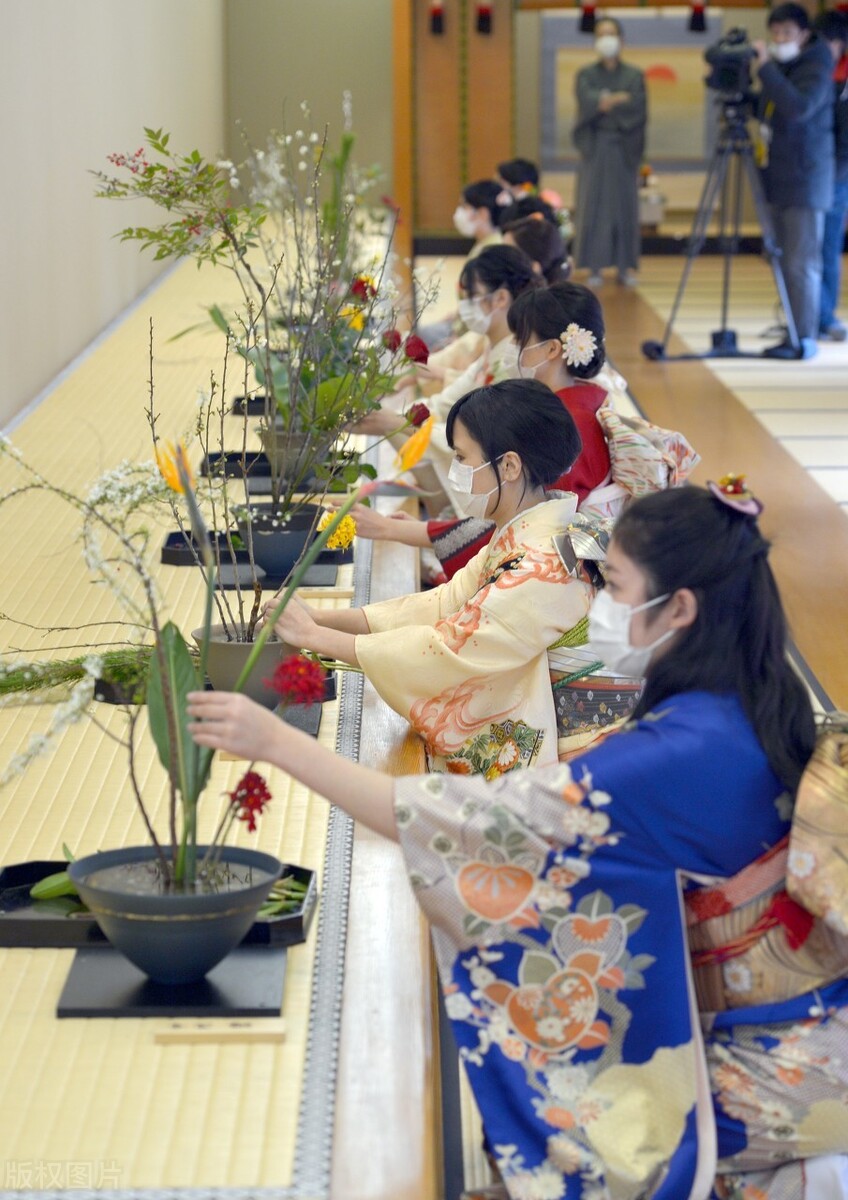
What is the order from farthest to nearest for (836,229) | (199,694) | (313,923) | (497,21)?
(497,21)
(836,229)
(313,923)
(199,694)

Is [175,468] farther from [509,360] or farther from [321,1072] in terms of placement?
[509,360]

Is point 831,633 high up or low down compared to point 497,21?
down

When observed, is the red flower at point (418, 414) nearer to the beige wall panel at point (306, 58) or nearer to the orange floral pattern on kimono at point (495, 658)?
the orange floral pattern on kimono at point (495, 658)

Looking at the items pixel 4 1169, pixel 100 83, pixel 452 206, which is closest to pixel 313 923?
pixel 4 1169

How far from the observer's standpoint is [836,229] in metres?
8.02

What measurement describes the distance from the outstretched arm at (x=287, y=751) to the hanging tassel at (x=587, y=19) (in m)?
10.3

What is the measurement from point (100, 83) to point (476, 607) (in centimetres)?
538

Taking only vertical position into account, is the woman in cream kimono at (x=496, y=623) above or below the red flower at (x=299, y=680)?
below

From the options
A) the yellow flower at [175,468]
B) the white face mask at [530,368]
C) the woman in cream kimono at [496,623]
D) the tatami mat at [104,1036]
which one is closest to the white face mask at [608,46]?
the white face mask at [530,368]

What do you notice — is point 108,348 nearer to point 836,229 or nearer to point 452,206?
point 836,229

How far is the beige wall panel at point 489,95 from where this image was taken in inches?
460

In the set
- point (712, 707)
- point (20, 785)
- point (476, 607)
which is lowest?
point (20, 785)

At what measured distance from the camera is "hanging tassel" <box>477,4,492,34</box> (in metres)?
11.5

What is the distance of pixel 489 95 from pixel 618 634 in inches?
423
